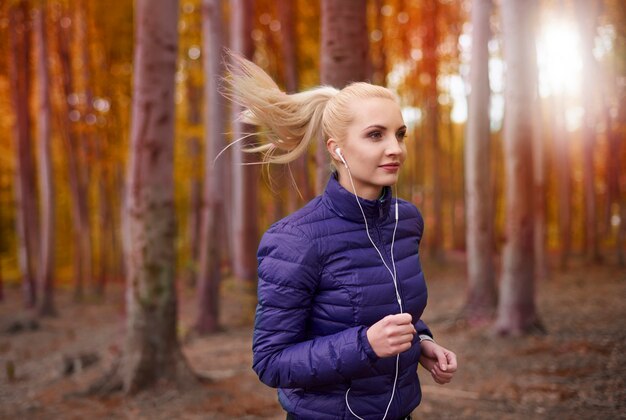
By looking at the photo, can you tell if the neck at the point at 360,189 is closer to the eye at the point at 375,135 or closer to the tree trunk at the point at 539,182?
the eye at the point at 375,135

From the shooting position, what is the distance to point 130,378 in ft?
19.5

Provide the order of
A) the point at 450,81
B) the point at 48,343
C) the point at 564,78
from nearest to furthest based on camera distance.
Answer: the point at 48,343 < the point at 564,78 < the point at 450,81

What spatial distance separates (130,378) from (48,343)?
19.2ft

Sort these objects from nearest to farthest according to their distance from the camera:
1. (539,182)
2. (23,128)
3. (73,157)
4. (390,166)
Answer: (390,166) → (539,182) → (23,128) → (73,157)

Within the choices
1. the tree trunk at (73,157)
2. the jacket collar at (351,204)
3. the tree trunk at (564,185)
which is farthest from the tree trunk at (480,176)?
the tree trunk at (73,157)

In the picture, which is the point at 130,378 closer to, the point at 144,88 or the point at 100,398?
the point at 100,398

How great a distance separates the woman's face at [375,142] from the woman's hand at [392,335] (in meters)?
0.53

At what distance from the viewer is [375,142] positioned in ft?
7.06

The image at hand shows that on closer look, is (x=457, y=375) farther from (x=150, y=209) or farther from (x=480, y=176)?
(x=150, y=209)

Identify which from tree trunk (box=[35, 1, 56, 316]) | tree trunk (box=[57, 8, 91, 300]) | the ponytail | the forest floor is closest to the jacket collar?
the ponytail

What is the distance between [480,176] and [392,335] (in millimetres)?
7639

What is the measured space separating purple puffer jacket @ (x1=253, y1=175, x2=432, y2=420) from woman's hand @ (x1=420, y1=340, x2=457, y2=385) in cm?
12

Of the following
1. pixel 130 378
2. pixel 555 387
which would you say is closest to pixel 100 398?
pixel 130 378

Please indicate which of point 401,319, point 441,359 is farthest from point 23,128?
point 401,319
